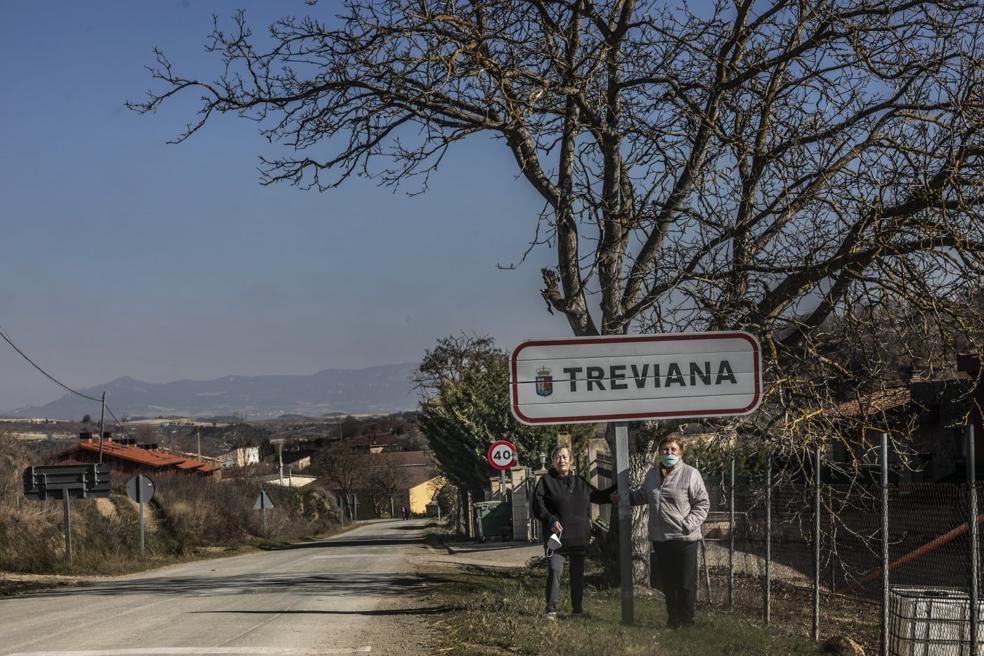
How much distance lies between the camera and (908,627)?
27.6 ft

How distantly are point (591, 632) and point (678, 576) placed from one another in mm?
895

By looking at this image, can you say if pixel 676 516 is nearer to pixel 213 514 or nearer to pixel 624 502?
pixel 624 502

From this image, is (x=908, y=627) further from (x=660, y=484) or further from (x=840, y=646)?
(x=660, y=484)

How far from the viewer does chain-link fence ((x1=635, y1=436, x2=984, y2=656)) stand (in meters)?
8.41

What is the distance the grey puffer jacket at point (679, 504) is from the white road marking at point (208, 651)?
2.74m

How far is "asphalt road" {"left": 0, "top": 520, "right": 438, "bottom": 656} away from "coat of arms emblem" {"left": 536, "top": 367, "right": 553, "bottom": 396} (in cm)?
279

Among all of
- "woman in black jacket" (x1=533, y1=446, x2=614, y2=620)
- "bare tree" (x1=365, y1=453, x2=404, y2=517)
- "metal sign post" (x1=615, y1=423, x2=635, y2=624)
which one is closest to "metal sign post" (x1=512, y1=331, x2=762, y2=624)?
"metal sign post" (x1=615, y1=423, x2=635, y2=624)

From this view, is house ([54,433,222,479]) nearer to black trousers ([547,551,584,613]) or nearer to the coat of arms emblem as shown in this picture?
black trousers ([547,551,584,613])

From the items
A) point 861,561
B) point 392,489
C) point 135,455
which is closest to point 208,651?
point 861,561

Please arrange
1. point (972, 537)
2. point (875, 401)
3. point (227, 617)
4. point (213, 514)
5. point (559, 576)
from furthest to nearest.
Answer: point (213, 514), point (875, 401), point (227, 617), point (559, 576), point (972, 537)

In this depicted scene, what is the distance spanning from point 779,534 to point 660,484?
23.9 feet

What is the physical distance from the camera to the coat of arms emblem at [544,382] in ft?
26.3

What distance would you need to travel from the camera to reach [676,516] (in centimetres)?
927

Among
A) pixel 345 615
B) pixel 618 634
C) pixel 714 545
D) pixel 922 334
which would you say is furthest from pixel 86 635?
pixel 714 545
